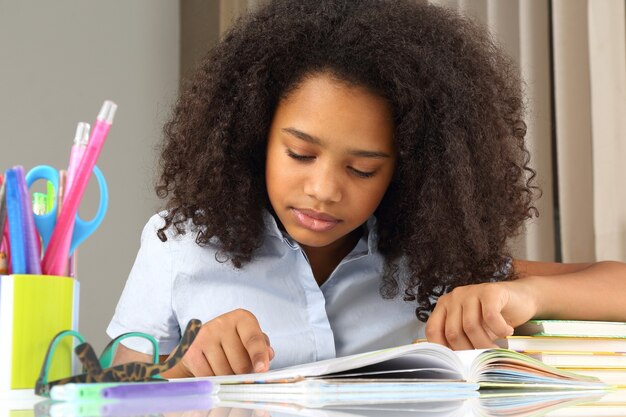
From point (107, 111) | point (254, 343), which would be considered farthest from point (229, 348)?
point (107, 111)

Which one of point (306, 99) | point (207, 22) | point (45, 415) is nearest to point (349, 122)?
point (306, 99)

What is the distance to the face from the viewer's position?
0.92 m

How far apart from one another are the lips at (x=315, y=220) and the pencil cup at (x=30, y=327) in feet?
1.21

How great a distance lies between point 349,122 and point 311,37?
15 centimetres

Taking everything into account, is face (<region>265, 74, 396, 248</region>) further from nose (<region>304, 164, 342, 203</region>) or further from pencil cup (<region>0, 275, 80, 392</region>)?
pencil cup (<region>0, 275, 80, 392</region>)

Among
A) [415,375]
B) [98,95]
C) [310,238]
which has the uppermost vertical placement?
[98,95]

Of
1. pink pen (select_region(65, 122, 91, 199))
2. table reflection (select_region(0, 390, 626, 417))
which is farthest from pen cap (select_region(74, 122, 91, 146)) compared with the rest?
table reflection (select_region(0, 390, 626, 417))

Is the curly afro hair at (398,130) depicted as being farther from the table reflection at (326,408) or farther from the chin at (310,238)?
the table reflection at (326,408)

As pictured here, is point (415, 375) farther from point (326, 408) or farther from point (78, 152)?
point (78, 152)

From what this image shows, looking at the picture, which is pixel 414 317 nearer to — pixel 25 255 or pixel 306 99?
pixel 306 99

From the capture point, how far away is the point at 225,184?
1047mm

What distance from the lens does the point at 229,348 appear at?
78cm

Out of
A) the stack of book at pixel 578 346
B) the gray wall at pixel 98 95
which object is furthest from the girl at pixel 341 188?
the gray wall at pixel 98 95

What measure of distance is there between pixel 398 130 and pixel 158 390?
497mm
